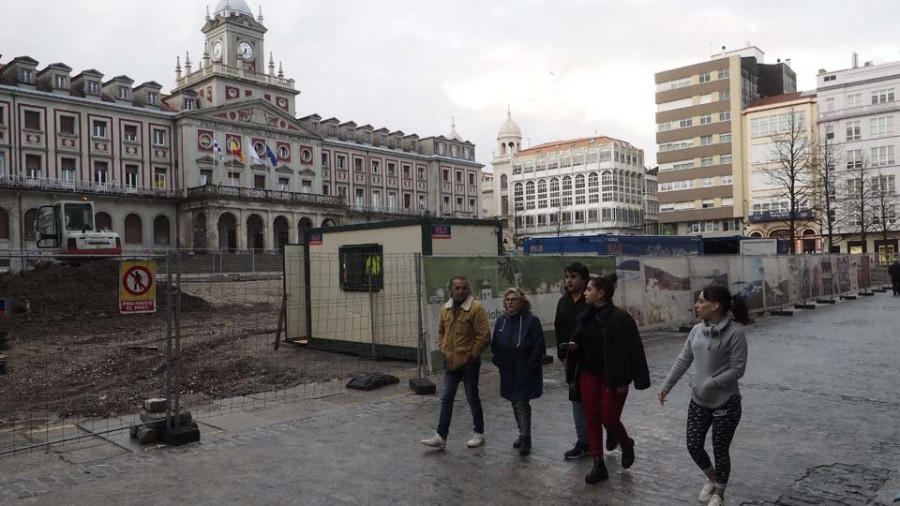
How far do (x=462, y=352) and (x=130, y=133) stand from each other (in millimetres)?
60143

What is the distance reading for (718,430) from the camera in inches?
185

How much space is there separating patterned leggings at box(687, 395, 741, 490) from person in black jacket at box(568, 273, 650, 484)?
1.81 feet

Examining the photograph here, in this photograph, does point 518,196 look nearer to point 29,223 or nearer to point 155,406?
point 29,223

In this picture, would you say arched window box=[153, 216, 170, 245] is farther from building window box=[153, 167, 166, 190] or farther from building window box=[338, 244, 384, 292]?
building window box=[338, 244, 384, 292]

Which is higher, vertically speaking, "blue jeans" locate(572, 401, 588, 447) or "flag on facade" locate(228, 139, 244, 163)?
"flag on facade" locate(228, 139, 244, 163)

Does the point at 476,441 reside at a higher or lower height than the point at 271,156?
lower

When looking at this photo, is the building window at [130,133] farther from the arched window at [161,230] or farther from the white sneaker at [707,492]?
the white sneaker at [707,492]

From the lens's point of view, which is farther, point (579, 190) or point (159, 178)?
point (579, 190)

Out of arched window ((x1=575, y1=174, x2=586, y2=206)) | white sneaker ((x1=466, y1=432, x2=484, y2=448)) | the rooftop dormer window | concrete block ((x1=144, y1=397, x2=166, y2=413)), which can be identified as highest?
the rooftop dormer window

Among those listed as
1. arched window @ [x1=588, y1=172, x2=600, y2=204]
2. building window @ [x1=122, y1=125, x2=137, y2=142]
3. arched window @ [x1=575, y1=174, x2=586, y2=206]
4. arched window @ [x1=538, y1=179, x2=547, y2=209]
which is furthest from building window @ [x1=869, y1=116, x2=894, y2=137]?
building window @ [x1=122, y1=125, x2=137, y2=142]

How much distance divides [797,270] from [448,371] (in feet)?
67.0

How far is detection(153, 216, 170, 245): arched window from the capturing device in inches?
2372

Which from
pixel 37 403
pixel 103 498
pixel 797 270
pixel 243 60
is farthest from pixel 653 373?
pixel 243 60

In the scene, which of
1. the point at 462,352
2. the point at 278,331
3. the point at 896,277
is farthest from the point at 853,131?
the point at 462,352
